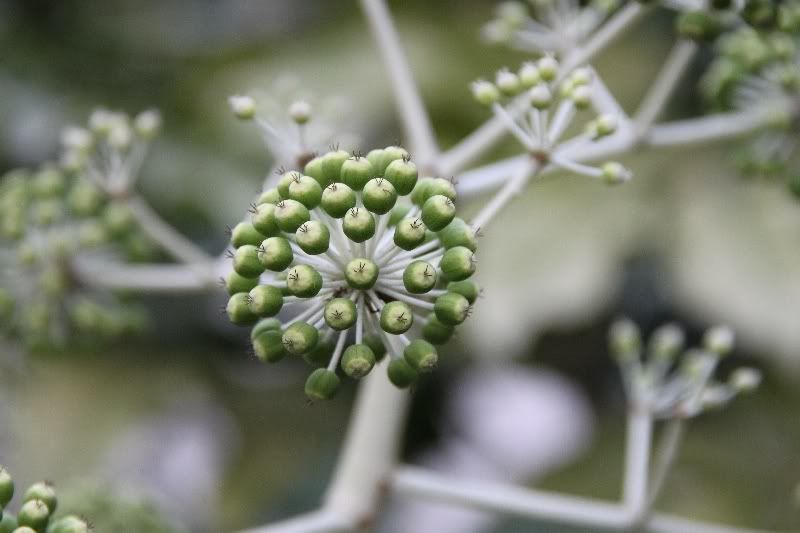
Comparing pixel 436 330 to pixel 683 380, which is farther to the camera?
pixel 683 380

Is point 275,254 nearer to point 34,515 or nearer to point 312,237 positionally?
point 312,237

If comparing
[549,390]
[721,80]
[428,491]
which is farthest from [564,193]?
[428,491]

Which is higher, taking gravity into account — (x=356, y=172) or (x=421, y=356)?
(x=356, y=172)

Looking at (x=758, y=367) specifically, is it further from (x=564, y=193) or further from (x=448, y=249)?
(x=448, y=249)

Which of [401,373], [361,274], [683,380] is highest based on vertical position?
[361,274]

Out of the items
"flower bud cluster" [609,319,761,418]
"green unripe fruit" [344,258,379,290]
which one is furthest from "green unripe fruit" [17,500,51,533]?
"flower bud cluster" [609,319,761,418]

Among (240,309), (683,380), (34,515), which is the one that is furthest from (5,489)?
(683,380)

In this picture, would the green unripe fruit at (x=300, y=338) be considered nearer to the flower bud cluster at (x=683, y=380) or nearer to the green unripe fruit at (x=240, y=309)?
the green unripe fruit at (x=240, y=309)
